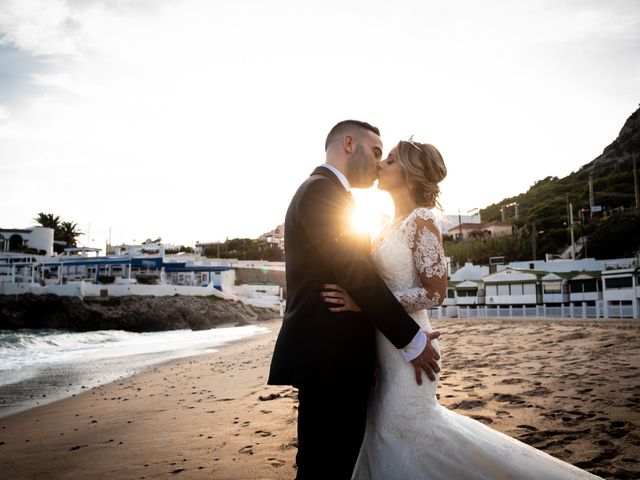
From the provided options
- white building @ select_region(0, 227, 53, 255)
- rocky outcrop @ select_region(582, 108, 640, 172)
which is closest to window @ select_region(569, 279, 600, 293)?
rocky outcrop @ select_region(582, 108, 640, 172)

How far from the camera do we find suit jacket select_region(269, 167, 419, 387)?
2.31 m

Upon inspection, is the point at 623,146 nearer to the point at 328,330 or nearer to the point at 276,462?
the point at 276,462

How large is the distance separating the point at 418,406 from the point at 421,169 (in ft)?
5.09

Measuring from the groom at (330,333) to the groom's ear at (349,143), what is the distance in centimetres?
25

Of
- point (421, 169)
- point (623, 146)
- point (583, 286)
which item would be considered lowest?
point (583, 286)

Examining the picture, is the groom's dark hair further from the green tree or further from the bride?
the green tree

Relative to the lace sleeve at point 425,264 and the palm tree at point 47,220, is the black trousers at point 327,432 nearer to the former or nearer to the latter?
the lace sleeve at point 425,264

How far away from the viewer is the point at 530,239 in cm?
5128

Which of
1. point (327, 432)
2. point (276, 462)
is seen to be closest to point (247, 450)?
point (276, 462)

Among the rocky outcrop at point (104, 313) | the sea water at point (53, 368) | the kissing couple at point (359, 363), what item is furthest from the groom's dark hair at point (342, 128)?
the rocky outcrop at point (104, 313)

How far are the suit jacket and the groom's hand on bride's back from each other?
0.15 m

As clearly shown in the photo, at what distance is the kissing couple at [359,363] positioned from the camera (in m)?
2.31

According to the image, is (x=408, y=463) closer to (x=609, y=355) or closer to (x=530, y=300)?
(x=609, y=355)

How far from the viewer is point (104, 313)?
3659 cm
